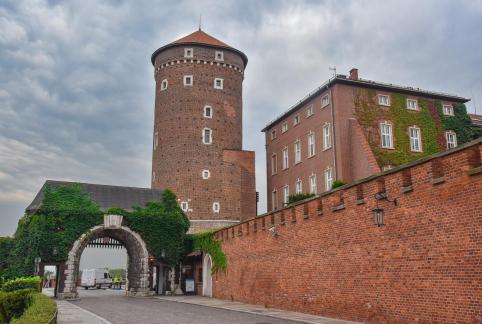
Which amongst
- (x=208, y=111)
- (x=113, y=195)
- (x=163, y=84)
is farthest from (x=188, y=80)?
(x=113, y=195)

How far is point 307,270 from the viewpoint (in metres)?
18.0

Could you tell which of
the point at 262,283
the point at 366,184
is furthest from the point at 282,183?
the point at 366,184

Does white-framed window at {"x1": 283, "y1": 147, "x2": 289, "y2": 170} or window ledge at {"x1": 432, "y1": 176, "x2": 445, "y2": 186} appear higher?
white-framed window at {"x1": 283, "y1": 147, "x2": 289, "y2": 170}

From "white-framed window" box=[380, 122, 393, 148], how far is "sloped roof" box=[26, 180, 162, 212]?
18111 mm

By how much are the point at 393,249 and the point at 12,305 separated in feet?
37.0

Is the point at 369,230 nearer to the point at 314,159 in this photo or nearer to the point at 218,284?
the point at 218,284

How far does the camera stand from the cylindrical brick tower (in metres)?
43.7

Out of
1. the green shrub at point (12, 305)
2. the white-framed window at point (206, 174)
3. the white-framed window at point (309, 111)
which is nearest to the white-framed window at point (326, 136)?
the white-framed window at point (309, 111)

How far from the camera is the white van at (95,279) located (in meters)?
56.4

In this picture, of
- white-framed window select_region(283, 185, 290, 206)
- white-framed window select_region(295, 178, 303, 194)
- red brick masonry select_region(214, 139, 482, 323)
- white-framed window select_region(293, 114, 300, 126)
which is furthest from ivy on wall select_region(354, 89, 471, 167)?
red brick masonry select_region(214, 139, 482, 323)

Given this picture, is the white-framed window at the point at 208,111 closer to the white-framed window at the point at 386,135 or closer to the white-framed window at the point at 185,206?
the white-framed window at the point at 185,206

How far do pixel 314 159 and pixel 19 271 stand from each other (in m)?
21.7

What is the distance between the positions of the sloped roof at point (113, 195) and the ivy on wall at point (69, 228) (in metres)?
2.03

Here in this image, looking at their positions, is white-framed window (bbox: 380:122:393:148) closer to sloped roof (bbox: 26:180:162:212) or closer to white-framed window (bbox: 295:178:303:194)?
white-framed window (bbox: 295:178:303:194)
